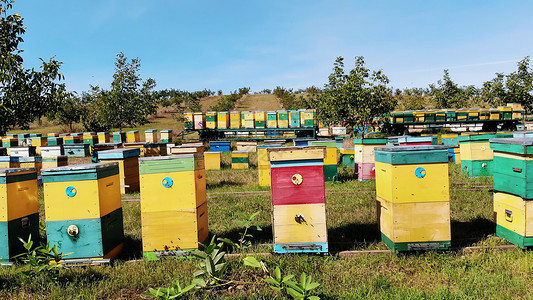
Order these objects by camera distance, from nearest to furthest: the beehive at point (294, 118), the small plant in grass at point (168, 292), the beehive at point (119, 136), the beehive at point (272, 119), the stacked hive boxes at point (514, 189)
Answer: the small plant in grass at point (168, 292) → the stacked hive boxes at point (514, 189) → the beehive at point (119, 136) → the beehive at point (294, 118) → the beehive at point (272, 119)

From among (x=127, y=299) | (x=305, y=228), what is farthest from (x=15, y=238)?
(x=305, y=228)

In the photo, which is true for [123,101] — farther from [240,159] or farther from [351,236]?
[351,236]

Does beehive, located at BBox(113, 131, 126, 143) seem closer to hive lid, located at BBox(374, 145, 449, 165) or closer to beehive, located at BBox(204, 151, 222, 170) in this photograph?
beehive, located at BBox(204, 151, 222, 170)

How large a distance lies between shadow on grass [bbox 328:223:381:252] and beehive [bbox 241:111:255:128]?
18.2 meters

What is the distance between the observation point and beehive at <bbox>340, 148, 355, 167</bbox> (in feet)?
41.1

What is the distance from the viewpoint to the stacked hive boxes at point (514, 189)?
13.7 feet

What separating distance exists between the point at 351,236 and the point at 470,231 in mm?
1907

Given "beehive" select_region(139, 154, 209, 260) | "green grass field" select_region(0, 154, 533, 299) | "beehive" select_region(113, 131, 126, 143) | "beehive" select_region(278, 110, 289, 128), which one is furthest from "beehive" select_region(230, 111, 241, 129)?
"beehive" select_region(139, 154, 209, 260)

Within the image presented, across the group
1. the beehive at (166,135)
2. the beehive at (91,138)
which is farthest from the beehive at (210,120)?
the beehive at (91,138)

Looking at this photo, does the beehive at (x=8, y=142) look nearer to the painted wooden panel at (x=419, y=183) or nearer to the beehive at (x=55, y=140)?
the beehive at (x=55, y=140)

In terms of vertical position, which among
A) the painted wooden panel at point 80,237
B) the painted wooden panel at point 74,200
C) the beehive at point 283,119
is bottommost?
the painted wooden panel at point 80,237

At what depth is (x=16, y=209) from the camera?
14.7ft

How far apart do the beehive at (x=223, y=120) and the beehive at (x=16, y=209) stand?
62.9ft

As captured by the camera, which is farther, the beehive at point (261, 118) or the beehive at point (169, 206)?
the beehive at point (261, 118)
